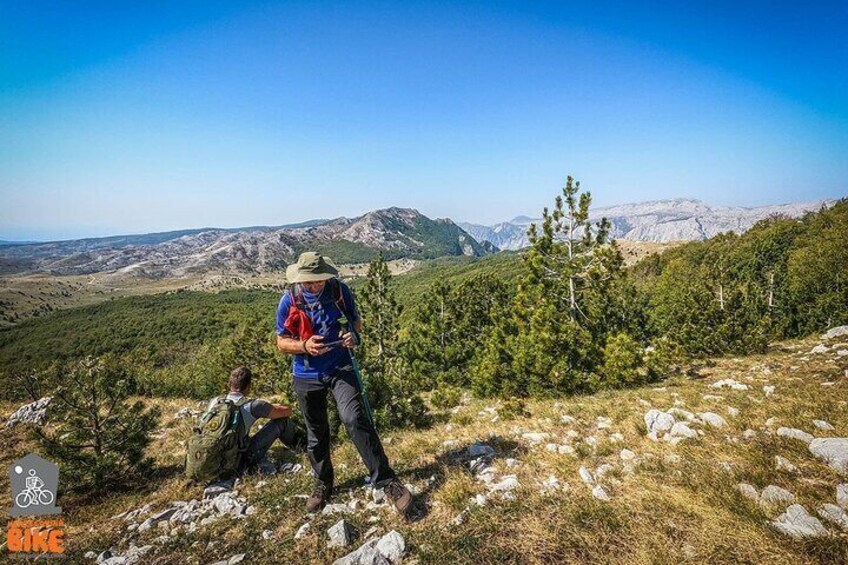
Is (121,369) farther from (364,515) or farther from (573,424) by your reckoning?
(573,424)

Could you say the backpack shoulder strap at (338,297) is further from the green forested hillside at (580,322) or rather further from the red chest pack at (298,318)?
the green forested hillside at (580,322)

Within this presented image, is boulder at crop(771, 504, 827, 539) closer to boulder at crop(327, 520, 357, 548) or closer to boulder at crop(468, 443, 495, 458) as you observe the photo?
boulder at crop(468, 443, 495, 458)

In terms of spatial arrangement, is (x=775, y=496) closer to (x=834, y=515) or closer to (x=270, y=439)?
(x=834, y=515)

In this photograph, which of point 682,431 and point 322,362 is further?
point 682,431

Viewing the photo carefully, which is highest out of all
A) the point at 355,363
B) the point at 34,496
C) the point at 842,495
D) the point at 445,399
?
the point at 355,363

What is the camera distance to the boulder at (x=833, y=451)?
→ 4.34 m

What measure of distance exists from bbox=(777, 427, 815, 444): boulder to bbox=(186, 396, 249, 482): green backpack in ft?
29.0

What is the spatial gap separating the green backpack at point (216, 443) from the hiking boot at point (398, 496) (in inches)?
127

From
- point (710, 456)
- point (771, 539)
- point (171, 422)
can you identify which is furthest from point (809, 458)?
point (171, 422)

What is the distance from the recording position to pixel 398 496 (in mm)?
4777

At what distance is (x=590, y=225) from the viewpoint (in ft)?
52.1

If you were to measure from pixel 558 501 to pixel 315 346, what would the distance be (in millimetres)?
3724

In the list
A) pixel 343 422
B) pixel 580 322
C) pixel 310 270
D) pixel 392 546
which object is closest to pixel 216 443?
pixel 343 422

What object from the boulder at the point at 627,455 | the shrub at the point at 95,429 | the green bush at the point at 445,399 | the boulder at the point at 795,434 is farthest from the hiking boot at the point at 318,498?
the green bush at the point at 445,399
